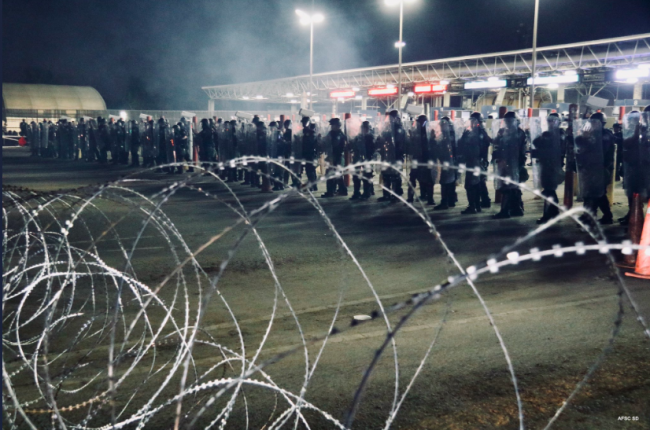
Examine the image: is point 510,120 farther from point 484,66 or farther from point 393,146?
point 484,66

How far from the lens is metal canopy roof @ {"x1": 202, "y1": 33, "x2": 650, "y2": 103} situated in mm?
34781

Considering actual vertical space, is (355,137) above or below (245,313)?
above

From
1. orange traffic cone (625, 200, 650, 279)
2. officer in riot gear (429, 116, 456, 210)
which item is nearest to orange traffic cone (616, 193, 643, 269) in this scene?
orange traffic cone (625, 200, 650, 279)

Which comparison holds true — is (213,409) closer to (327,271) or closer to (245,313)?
(245,313)

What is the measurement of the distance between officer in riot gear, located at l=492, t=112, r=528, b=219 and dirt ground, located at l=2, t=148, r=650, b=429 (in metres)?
1.77

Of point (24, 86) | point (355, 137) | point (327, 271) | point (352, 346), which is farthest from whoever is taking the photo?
point (24, 86)

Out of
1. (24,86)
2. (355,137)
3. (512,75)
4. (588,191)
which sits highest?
(24,86)

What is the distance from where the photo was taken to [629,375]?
426cm

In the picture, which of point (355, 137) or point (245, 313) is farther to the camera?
point (355, 137)

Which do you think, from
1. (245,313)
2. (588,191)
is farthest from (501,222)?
(245,313)

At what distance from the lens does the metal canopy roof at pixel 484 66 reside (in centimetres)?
3478

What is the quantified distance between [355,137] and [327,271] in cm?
872

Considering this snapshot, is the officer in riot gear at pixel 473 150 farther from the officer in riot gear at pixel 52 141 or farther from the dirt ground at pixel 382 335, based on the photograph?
the officer in riot gear at pixel 52 141

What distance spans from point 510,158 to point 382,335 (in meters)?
7.77
